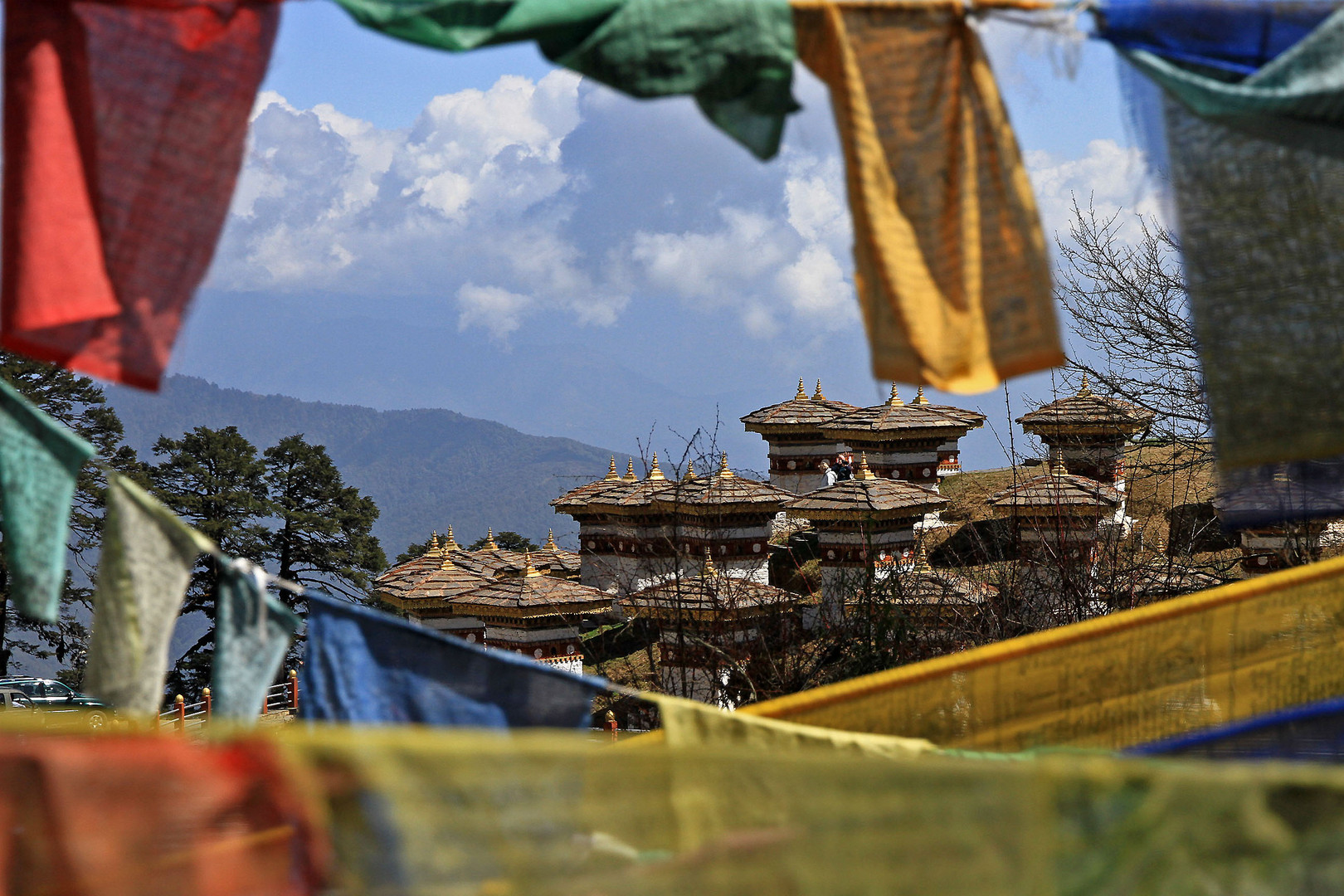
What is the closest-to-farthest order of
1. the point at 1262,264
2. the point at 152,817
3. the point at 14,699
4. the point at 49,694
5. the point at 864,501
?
1. the point at 152,817
2. the point at 1262,264
3. the point at 864,501
4. the point at 14,699
5. the point at 49,694

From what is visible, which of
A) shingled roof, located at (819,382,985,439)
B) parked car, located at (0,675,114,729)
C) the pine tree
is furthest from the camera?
the pine tree

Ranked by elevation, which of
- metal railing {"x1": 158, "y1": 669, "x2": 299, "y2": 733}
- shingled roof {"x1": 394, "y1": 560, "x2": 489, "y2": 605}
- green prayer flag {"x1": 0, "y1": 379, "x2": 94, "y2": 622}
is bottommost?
metal railing {"x1": 158, "y1": 669, "x2": 299, "y2": 733}

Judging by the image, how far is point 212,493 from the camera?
35469 mm

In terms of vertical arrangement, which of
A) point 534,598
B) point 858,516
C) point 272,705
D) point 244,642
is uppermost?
point 858,516

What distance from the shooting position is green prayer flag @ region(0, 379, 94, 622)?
4133 mm

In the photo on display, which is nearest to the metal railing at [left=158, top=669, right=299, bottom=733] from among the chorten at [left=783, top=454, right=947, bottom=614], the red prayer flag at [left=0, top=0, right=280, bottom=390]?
the chorten at [left=783, top=454, right=947, bottom=614]

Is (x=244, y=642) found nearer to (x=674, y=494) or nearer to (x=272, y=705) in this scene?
(x=674, y=494)

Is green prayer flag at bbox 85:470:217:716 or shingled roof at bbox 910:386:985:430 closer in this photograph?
green prayer flag at bbox 85:470:217:716

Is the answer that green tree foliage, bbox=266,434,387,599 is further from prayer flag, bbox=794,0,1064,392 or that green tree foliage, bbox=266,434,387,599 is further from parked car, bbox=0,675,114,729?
prayer flag, bbox=794,0,1064,392

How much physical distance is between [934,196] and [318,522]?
34393 millimetres

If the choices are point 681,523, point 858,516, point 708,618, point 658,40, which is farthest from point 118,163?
point 681,523

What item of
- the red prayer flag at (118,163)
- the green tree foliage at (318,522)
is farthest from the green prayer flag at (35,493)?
the green tree foliage at (318,522)

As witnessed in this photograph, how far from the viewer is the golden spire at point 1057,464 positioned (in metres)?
20.2

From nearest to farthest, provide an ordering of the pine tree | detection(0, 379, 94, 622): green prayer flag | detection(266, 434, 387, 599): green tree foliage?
detection(0, 379, 94, 622): green prayer flag, the pine tree, detection(266, 434, 387, 599): green tree foliage
